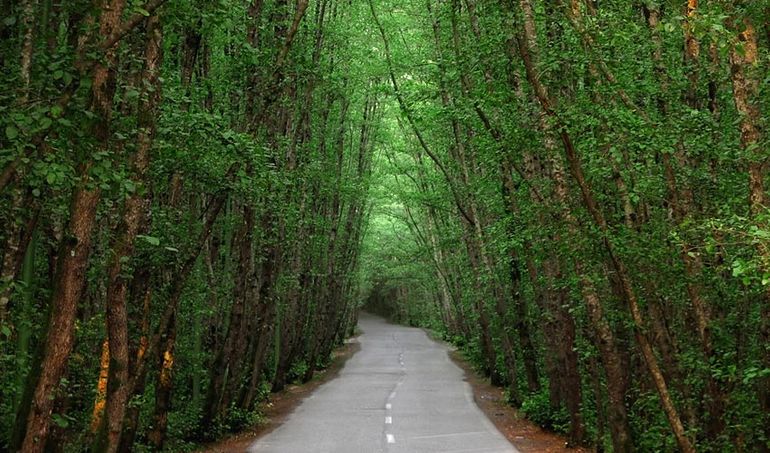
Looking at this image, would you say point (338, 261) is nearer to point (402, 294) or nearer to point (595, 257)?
point (595, 257)

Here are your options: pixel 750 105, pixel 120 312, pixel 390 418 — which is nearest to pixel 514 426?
pixel 390 418

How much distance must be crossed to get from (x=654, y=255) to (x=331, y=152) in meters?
20.3

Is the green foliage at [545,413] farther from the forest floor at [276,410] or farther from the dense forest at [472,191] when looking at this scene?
the forest floor at [276,410]

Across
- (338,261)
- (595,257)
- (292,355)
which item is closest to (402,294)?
(338,261)

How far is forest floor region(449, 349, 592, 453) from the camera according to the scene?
15.4 m

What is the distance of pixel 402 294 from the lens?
3634 inches

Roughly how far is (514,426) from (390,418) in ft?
10.4

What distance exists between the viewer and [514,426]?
60.7 ft

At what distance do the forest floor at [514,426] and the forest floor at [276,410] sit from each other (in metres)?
5.69

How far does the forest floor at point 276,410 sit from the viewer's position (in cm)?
1567

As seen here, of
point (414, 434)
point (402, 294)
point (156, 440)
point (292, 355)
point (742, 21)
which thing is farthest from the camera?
point (402, 294)

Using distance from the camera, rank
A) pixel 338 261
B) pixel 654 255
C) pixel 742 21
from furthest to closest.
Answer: pixel 338 261, pixel 654 255, pixel 742 21

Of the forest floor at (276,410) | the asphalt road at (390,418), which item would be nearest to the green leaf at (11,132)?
the asphalt road at (390,418)

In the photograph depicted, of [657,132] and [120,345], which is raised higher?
[657,132]
